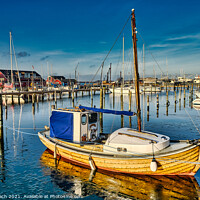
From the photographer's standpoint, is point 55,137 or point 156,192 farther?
point 55,137

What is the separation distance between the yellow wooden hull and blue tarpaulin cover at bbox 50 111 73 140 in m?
1.52

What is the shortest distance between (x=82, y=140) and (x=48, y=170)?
126 inches

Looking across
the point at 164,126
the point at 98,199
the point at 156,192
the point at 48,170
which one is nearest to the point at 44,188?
the point at 48,170

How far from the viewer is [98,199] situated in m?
9.76

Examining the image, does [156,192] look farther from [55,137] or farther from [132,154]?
[55,137]

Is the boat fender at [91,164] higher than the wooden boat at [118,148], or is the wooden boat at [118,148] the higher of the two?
the wooden boat at [118,148]

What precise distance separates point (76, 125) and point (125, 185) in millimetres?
5459

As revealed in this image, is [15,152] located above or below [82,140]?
below

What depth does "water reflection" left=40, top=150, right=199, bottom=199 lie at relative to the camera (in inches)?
395

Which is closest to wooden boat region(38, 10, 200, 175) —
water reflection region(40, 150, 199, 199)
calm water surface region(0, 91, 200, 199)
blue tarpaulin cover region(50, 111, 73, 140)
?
blue tarpaulin cover region(50, 111, 73, 140)

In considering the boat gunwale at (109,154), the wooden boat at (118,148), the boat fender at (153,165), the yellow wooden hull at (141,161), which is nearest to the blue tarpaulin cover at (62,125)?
the wooden boat at (118,148)

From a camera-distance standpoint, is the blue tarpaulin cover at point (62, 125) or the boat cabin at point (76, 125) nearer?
the boat cabin at point (76, 125)

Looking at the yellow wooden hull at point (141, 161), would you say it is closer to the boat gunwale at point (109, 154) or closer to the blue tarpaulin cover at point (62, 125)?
the boat gunwale at point (109, 154)

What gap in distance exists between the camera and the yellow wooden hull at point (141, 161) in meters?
10.7
